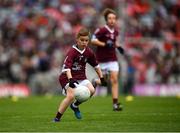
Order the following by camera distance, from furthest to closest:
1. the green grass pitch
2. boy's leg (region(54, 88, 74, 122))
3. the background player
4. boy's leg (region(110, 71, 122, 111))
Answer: the background player
boy's leg (region(110, 71, 122, 111))
boy's leg (region(54, 88, 74, 122))
the green grass pitch

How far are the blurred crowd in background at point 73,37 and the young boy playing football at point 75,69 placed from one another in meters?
13.9

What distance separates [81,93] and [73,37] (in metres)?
15.9

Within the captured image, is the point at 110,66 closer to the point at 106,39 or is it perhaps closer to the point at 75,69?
the point at 106,39

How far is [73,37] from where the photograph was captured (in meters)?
28.3

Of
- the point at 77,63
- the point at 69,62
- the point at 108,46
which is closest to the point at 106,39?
the point at 108,46

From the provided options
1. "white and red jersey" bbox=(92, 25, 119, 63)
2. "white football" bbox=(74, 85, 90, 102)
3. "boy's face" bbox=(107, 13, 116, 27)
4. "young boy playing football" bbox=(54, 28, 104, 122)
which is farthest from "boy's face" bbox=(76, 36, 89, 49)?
"white and red jersey" bbox=(92, 25, 119, 63)

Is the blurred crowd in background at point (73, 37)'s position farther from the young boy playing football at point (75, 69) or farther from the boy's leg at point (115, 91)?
the young boy playing football at point (75, 69)

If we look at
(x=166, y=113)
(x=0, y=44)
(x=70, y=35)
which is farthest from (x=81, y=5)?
(x=166, y=113)

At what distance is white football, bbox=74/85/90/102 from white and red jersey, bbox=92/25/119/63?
13.5 feet

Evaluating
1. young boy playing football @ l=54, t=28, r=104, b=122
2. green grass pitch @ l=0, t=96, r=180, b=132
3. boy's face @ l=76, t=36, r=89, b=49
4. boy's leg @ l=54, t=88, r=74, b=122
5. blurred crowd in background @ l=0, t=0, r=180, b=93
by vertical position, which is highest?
boy's face @ l=76, t=36, r=89, b=49

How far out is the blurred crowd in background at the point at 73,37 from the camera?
89.5 ft

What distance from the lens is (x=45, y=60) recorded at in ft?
89.7

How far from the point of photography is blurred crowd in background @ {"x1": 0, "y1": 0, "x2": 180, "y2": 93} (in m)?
27.3

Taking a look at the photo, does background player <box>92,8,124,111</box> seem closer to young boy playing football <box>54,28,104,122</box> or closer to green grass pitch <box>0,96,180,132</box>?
green grass pitch <box>0,96,180,132</box>
